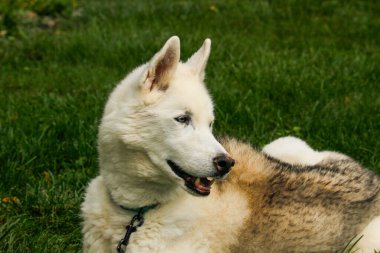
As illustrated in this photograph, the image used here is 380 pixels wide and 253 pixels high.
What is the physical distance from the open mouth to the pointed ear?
0.43m

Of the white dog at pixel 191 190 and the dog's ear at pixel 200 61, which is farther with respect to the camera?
the dog's ear at pixel 200 61

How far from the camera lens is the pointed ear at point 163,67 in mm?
3512

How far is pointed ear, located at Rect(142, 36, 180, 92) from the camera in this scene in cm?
351

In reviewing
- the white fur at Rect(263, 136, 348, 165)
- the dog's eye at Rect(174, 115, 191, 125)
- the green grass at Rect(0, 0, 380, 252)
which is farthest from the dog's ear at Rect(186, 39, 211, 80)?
the green grass at Rect(0, 0, 380, 252)

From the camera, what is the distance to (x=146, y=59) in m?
7.79

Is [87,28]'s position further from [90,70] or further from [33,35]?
[90,70]

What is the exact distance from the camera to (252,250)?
12.3 ft

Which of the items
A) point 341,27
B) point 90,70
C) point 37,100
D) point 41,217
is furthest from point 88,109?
point 341,27

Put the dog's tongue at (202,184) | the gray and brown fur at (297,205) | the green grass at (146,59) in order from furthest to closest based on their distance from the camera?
the green grass at (146,59)
the gray and brown fur at (297,205)
the dog's tongue at (202,184)

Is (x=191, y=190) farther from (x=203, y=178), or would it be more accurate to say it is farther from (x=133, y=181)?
(x=133, y=181)

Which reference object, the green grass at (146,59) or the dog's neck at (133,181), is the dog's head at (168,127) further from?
the green grass at (146,59)

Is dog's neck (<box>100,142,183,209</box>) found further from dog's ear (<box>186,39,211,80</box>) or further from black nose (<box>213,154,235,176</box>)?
dog's ear (<box>186,39,211,80</box>)

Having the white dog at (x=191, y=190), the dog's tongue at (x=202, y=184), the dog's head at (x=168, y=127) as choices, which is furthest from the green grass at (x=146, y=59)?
the dog's tongue at (x=202, y=184)

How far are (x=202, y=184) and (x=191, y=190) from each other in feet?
0.23
